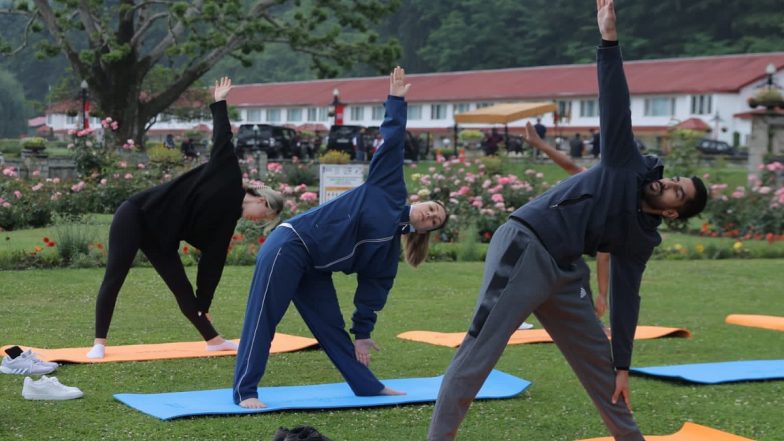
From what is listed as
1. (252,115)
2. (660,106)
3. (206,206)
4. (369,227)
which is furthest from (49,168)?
(252,115)

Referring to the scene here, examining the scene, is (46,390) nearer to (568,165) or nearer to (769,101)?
(568,165)

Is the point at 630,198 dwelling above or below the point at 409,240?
above

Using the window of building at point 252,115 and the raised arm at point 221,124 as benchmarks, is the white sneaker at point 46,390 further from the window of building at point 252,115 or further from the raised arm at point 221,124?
the window of building at point 252,115

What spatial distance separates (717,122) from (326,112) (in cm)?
2559

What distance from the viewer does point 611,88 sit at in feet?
16.9

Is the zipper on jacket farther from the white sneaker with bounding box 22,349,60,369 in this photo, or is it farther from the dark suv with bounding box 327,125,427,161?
the dark suv with bounding box 327,125,427,161

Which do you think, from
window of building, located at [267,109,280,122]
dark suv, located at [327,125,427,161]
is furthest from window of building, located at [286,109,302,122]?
dark suv, located at [327,125,427,161]

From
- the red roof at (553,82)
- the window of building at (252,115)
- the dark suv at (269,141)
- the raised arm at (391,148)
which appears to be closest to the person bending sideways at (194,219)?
the raised arm at (391,148)

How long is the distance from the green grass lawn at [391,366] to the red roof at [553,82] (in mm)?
45567

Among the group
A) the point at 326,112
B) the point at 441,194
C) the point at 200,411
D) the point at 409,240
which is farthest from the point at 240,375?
the point at 326,112

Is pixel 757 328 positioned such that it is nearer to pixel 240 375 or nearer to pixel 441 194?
pixel 240 375

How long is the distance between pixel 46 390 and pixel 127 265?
64.9 inches

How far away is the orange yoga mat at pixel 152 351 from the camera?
28.0 ft

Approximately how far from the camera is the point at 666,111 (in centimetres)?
6012
